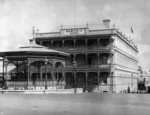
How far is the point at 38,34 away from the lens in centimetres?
7450

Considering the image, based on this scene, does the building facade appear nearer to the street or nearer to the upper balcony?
the upper balcony

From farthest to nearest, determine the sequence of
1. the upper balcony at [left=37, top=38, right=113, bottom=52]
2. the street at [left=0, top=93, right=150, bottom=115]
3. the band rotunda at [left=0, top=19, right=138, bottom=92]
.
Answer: the upper balcony at [left=37, top=38, right=113, bottom=52]
the band rotunda at [left=0, top=19, right=138, bottom=92]
the street at [left=0, top=93, right=150, bottom=115]

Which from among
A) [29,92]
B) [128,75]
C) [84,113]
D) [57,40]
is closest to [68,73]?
[57,40]

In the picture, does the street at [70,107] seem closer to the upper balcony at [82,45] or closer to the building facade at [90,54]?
the building facade at [90,54]

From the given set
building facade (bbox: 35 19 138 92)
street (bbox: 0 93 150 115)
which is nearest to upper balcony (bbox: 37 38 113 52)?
building facade (bbox: 35 19 138 92)

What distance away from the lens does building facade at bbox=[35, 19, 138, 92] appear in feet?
226

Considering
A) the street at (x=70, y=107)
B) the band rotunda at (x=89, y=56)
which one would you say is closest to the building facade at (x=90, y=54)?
the band rotunda at (x=89, y=56)

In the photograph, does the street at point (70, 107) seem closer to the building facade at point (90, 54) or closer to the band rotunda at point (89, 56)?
the band rotunda at point (89, 56)

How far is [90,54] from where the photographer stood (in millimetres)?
70938

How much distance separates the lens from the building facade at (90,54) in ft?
226

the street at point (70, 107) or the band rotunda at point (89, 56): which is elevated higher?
the band rotunda at point (89, 56)

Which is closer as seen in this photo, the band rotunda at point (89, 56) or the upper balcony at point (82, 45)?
the band rotunda at point (89, 56)

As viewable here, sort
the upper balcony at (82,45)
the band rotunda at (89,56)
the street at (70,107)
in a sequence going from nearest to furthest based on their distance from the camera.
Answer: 1. the street at (70,107)
2. the band rotunda at (89,56)
3. the upper balcony at (82,45)

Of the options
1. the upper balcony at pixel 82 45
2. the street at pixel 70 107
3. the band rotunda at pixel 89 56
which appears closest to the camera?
the street at pixel 70 107
